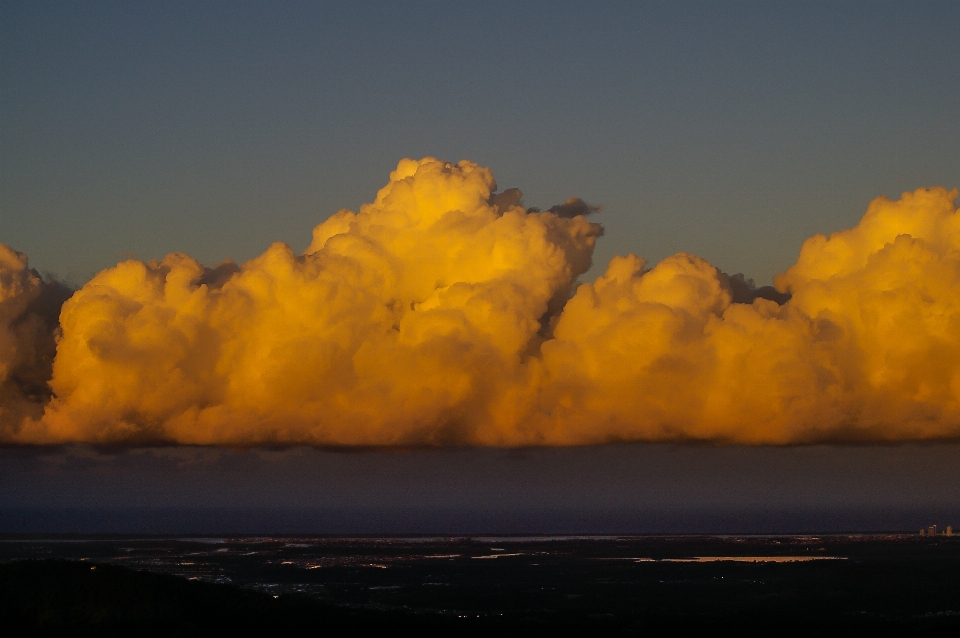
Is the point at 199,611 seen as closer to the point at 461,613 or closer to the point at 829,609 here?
the point at 461,613

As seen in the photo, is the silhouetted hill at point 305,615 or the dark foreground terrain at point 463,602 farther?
the dark foreground terrain at point 463,602

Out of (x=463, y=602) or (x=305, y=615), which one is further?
(x=463, y=602)

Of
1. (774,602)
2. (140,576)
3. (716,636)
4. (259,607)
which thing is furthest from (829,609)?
(140,576)

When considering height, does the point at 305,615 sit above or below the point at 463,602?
above

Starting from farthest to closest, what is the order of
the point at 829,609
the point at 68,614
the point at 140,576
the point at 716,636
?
the point at 829,609 → the point at 716,636 → the point at 140,576 → the point at 68,614

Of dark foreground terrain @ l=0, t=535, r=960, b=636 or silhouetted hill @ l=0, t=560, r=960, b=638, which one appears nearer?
silhouetted hill @ l=0, t=560, r=960, b=638

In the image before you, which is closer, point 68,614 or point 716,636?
point 68,614

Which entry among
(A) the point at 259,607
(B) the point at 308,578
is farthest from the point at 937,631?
(B) the point at 308,578

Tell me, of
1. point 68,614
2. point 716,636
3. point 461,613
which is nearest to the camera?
point 68,614

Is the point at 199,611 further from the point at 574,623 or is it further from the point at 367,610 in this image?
the point at 574,623
